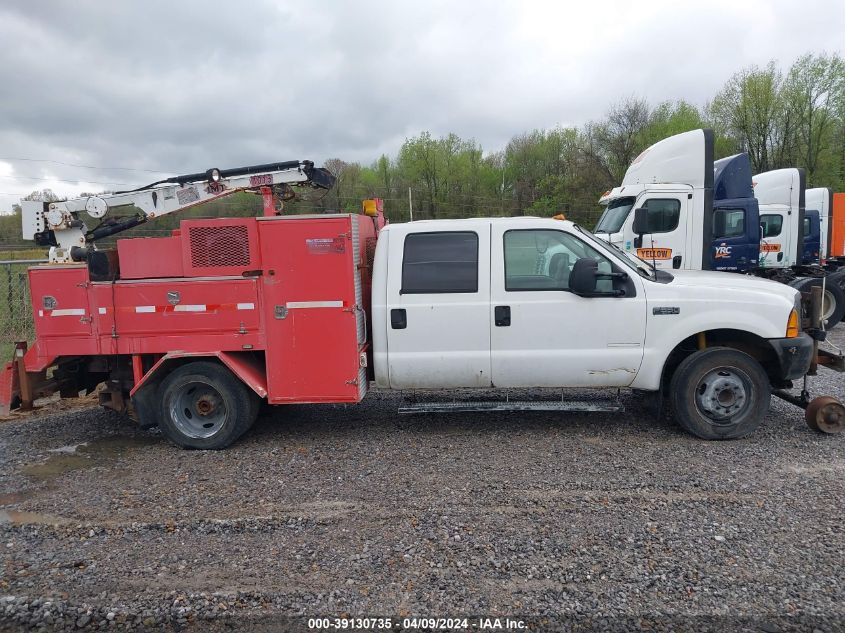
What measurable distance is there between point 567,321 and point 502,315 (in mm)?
597

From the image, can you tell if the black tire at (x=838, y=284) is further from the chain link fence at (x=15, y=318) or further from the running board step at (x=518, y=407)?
the chain link fence at (x=15, y=318)

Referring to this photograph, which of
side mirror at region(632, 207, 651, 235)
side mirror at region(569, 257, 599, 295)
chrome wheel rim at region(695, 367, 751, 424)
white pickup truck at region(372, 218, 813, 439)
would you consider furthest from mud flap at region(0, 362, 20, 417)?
side mirror at region(632, 207, 651, 235)

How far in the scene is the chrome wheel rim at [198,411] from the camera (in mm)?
5613

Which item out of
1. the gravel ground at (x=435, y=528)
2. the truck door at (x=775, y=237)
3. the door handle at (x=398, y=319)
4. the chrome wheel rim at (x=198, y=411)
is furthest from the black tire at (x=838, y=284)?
the chrome wheel rim at (x=198, y=411)

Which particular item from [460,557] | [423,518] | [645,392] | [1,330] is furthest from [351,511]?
[1,330]

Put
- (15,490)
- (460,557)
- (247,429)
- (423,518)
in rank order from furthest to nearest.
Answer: (247,429)
(15,490)
(423,518)
(460,557)

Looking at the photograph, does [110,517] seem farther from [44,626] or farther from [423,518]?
[423,518]

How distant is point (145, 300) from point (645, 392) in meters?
4.91

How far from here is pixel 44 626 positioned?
2.97m

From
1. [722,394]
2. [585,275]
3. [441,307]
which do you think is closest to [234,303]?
[441,307]

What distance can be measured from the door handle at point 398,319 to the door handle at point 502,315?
0.84 metres

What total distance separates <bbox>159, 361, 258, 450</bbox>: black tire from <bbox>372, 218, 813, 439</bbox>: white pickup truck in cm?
133

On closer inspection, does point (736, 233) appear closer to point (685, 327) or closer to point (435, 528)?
point (685, 327)

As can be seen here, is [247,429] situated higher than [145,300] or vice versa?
[145,300]
